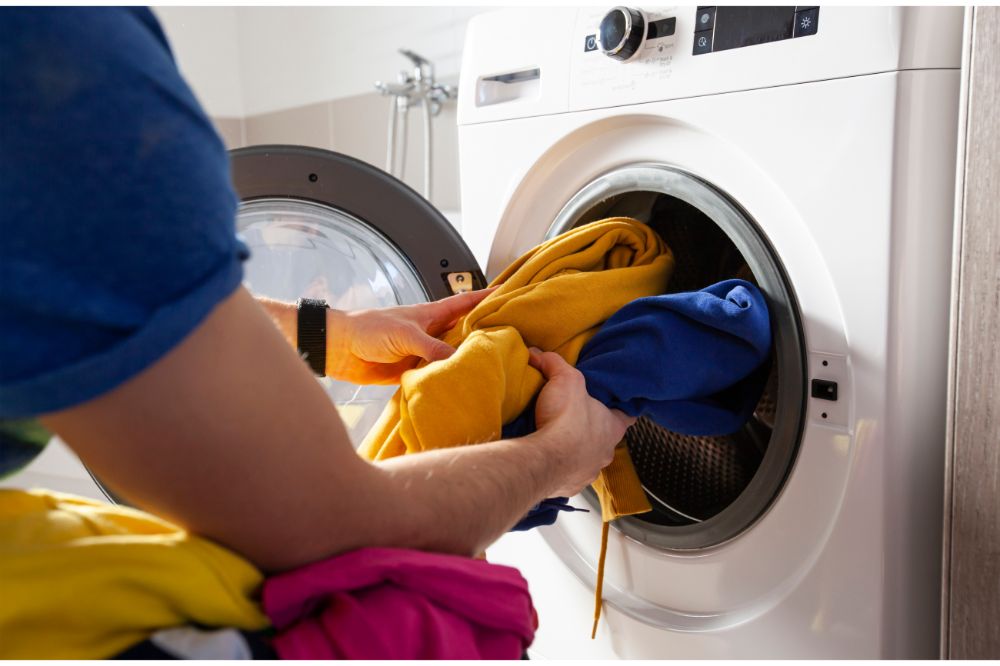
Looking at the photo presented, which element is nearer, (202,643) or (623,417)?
(202,643)

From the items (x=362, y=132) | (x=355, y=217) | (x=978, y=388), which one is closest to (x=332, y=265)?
(x=355, y=217)

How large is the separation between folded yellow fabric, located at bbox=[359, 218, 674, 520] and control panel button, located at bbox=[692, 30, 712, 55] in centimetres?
19

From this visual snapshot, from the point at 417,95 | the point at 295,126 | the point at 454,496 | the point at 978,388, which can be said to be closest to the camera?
the point at 454,496

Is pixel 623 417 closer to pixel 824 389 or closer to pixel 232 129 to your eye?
pixel 824 389

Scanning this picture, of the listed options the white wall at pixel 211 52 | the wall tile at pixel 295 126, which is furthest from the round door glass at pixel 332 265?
the white wall at pixel 211 52

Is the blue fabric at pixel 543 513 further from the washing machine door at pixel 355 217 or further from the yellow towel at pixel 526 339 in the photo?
the washing machine door at pixel 355 217

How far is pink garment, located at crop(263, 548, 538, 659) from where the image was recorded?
44 centimetres

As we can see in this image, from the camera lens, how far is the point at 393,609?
0.45 m

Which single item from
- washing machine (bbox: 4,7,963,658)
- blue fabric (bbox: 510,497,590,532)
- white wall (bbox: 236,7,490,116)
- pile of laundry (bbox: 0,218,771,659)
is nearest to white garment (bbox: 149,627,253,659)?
pile of laundry (bbox: 0,218,771,659)

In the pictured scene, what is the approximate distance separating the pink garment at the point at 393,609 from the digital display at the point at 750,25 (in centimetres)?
56

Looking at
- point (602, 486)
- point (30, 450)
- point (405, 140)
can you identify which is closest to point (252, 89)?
point (405, 140)

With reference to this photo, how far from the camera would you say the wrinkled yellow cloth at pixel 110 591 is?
0.41 meters

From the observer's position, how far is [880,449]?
0.71 meters

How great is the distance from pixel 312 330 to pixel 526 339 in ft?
0.74
